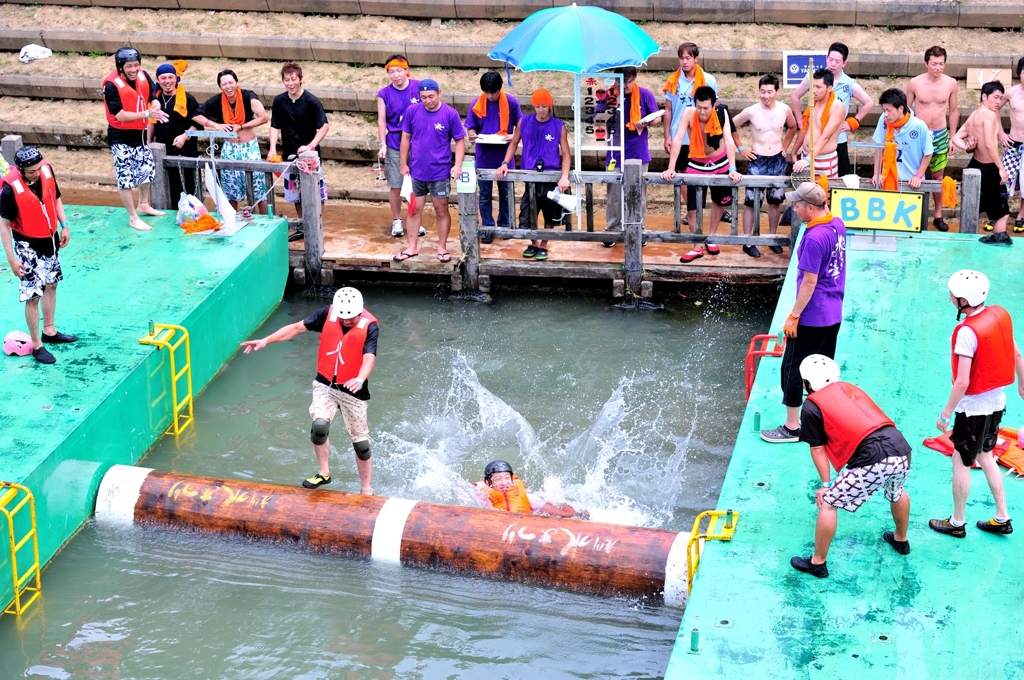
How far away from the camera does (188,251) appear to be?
480 inches

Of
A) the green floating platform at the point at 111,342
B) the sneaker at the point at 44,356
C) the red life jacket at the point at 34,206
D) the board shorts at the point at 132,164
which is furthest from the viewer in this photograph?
the board shorts at the point at 132,164

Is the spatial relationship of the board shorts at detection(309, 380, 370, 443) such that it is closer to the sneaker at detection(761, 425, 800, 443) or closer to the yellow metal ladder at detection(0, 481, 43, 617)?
the yellow metal ladder at detection(0, 481, 43, 617)

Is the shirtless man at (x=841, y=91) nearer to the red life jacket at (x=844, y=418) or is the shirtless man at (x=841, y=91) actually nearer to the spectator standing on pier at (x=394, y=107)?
Result: the spectator standing on pier at (x=394, y=107)

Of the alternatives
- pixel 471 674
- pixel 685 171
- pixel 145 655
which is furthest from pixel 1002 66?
pixel 145 655

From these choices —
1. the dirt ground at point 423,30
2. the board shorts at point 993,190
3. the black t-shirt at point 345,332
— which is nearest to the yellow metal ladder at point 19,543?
the black t-shirt at point 345,332

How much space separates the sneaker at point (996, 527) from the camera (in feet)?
24.0

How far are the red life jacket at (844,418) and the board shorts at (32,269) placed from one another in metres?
5.99

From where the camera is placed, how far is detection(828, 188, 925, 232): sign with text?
11789 millimetres

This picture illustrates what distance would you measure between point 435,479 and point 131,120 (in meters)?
5.29

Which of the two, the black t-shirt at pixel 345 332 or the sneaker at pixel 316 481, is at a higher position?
the black t-shirt at pixel 345 332

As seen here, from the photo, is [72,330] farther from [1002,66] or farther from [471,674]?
[1002,66]

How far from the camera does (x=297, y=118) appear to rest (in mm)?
13078

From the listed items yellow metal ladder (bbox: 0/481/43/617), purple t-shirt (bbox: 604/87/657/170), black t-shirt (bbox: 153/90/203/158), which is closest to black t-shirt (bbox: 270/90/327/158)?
black t-shirt (bbox: 153/90/203/158)

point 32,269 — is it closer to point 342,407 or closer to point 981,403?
point 342,407
